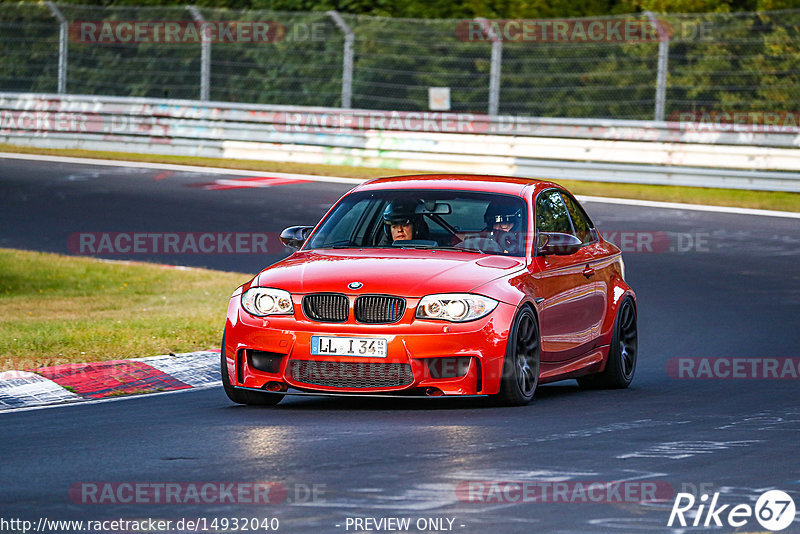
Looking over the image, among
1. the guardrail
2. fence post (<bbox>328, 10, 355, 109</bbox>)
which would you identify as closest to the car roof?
the guardrail

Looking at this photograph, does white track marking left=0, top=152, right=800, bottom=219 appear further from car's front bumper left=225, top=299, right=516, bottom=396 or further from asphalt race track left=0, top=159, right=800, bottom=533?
car's front bumper left=225, top=299, right=516, bottom=396

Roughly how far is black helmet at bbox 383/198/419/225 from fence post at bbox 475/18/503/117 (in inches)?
627

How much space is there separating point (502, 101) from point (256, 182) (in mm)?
4487

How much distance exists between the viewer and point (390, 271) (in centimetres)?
912

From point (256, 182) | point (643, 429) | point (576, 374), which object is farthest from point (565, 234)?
point (256, 182)

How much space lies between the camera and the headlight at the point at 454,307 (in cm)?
888

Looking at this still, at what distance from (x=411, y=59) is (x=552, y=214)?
16.6 metres

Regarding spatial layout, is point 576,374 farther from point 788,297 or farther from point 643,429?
point 788,297
